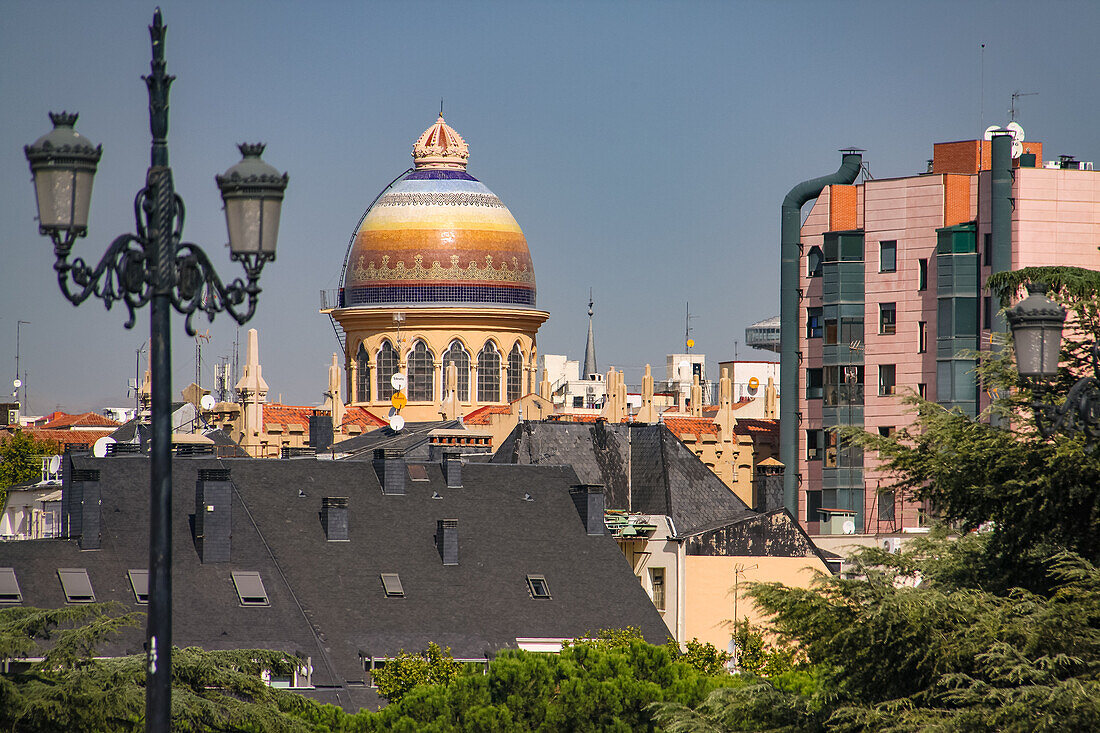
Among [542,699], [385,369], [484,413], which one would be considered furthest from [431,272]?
[542,699]

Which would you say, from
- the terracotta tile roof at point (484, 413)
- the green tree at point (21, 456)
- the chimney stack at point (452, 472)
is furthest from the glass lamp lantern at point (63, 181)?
the terracotta tile roof at point (484, 413)

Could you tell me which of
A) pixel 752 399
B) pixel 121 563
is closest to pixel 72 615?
pixel 121 563

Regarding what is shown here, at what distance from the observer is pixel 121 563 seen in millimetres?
49562

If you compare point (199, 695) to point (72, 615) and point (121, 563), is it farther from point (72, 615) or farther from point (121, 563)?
point (121, 563)

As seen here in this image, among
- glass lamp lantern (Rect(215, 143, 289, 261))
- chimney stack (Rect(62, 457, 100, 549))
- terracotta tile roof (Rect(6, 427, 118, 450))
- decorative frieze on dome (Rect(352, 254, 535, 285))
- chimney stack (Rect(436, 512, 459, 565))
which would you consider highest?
decorative frieze on dome (Rect(352, 254, 535, 285))

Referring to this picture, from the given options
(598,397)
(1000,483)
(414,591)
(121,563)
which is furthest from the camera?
(598,397)

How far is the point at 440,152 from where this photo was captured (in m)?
113

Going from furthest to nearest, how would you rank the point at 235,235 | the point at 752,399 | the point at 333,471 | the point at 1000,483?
the point at 752,399
the point at 333,471
the point at 1000,483
the point at 235,235

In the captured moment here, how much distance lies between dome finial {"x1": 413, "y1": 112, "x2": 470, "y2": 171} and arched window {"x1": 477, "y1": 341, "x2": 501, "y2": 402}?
35.3ft

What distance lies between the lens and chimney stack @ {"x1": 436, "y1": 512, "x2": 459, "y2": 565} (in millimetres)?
55219

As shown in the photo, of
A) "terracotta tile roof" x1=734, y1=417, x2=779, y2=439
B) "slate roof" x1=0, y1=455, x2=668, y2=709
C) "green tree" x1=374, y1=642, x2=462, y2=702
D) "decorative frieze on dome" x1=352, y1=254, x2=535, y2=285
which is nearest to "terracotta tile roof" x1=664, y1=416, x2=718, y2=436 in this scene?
"terracotta tile roof" x1=734, y1=417, x2=779, y2=439

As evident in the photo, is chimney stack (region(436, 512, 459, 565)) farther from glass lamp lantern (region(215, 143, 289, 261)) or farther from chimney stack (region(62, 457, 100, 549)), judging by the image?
glass lamp lantern (region(215, 143, 289, 261))

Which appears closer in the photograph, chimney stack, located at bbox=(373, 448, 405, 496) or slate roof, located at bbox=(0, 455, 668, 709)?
slate roof, located at bbox=(0, 455, 668, 709)

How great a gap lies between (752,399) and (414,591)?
3107 inches
